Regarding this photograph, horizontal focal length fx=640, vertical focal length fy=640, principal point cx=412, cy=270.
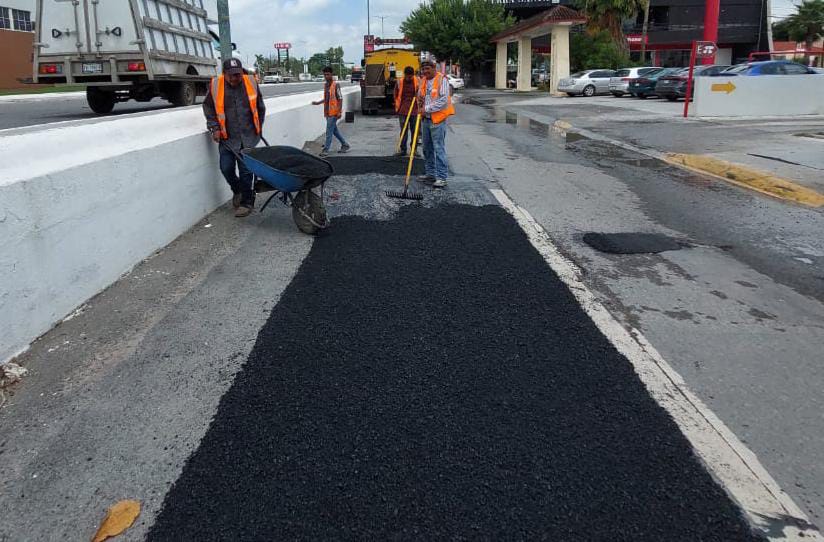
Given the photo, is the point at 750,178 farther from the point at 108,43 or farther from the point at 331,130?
the point at 108,43

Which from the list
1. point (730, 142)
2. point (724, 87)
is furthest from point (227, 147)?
point (724, 87)

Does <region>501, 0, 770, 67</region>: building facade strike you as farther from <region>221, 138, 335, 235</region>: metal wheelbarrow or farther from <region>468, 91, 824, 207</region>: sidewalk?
<region>221, 138, 335, 235</region>: metal wheelbarrow

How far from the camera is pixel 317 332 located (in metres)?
4.25

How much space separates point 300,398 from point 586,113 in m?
21.5

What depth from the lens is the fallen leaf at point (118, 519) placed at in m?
2.50

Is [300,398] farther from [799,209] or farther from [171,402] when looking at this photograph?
[799,209]

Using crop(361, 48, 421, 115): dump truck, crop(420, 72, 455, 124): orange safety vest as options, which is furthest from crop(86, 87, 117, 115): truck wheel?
crop(420, 72, 455, 124): orange safety vest

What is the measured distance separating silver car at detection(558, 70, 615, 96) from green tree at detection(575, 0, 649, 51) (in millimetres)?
7711

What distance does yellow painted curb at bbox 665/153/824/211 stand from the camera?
841cm

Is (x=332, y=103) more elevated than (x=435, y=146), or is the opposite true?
(x=332, y=103)

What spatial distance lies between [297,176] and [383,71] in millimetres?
19159

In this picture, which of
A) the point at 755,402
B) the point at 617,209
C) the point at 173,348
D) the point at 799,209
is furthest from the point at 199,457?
the point at 799,209

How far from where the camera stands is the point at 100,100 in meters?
Answer: 16.9

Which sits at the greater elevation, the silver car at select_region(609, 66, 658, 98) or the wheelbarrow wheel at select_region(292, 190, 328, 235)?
the silver car at select_region(609, 66, 658, 98)
